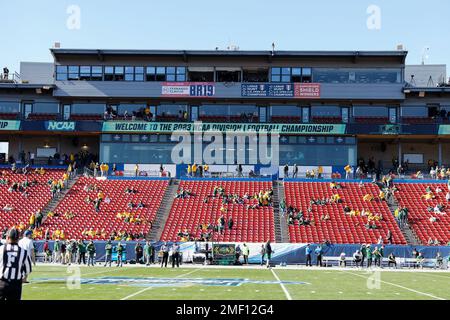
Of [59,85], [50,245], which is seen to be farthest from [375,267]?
[59,85]

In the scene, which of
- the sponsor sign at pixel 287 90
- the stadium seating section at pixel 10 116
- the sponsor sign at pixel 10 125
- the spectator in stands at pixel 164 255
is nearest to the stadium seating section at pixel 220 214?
the spectator in stands at pixel 164 255

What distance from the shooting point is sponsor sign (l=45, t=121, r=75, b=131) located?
55156mm

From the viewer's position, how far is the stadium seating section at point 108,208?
4528cm

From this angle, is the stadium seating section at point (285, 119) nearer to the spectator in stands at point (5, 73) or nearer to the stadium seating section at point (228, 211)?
the stadium seating section at point (228, 211)

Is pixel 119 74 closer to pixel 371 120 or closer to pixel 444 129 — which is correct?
pixel 371 120

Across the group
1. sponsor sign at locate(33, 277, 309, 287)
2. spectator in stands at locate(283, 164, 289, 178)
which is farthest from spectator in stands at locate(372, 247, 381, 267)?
spectator in stands at locate(283, 164, 289, 178)

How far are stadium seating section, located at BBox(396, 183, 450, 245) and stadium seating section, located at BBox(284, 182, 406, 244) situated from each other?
156 cm

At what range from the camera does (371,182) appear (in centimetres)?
5253

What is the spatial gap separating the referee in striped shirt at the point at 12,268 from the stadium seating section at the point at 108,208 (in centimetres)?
3260

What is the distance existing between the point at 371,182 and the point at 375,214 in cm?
583

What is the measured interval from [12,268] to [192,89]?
45.1m

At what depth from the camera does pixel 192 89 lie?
55781mm

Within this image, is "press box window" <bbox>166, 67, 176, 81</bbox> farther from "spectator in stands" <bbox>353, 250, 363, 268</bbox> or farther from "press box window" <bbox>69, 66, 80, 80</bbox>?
"spectator in stands" <bbox>353, 250, 363, 268</bbox>

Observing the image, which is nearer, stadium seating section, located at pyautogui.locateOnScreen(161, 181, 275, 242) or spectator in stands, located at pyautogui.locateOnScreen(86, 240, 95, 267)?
spectator in stands, located at pyautogui.locateOnScreen(86, 240, 95, 267)
